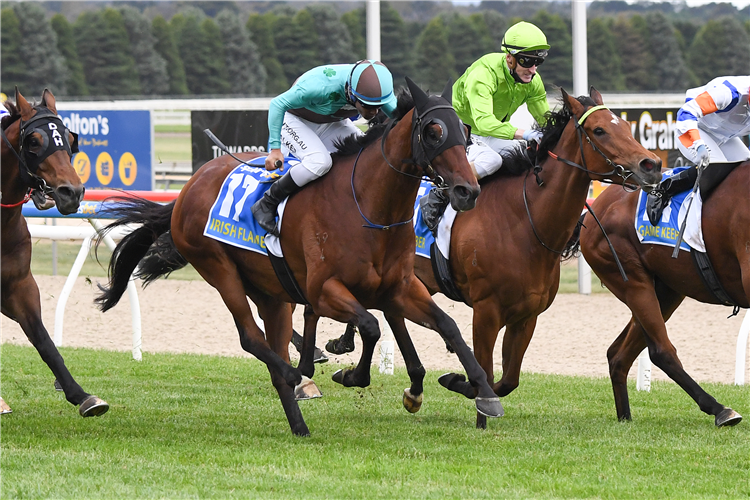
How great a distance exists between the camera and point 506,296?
17.6 feet

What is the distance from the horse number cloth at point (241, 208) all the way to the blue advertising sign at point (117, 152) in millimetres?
7890

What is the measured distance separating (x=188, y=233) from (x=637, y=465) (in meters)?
2.81

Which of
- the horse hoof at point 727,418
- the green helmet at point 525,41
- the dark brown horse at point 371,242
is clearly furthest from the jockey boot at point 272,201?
the horse hoof at point 727,418

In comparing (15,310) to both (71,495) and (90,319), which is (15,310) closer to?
(71,495)

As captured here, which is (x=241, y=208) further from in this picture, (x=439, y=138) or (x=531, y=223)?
(x=531, y=223)

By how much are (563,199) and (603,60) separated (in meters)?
46.8

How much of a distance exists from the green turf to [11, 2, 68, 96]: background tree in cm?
3842

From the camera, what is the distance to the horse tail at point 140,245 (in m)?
6.37

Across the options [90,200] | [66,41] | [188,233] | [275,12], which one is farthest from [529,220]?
[275,12]

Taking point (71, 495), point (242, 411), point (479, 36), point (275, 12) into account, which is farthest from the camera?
point (275, 12)

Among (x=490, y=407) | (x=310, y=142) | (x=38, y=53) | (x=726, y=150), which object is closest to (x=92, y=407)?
(x=310, y=142)

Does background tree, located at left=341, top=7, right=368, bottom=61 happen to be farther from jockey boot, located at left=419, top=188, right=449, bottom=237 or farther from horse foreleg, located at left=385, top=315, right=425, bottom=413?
horse foreleg, located at left=385, top=315, right=425, bottom=413

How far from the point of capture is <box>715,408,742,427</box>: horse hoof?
17.3 ft

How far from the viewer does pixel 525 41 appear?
5555mm
